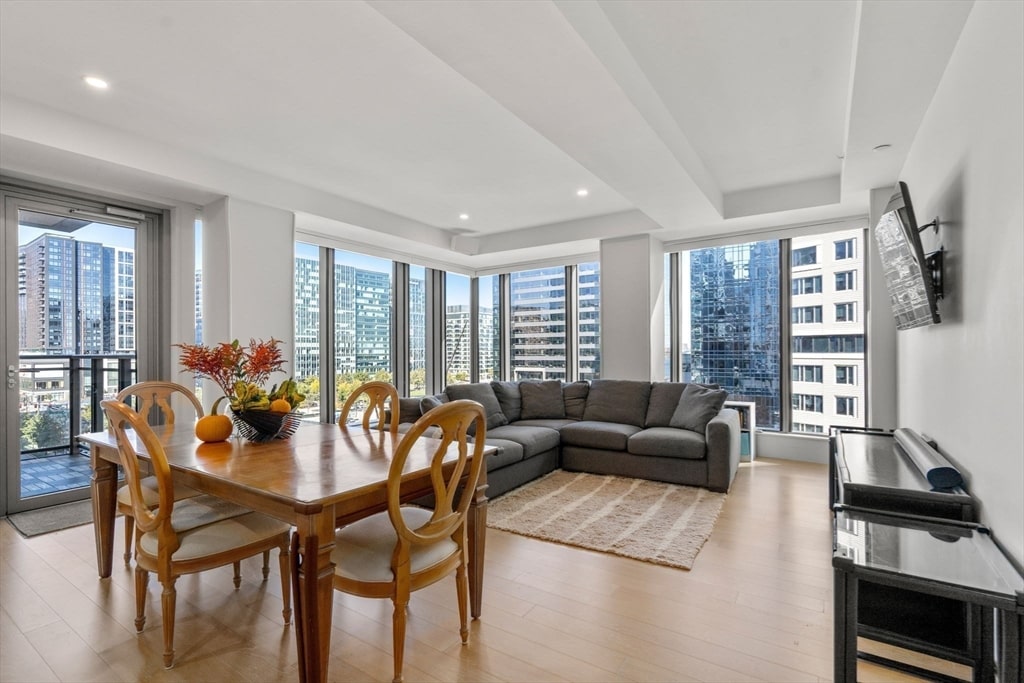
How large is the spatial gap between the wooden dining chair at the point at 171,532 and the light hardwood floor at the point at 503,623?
183 mm

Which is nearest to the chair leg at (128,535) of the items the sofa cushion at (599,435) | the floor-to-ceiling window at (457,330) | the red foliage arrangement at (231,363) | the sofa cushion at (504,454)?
the red foliage arrangement at (231,363)

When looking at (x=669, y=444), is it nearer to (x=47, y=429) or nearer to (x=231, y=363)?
(x=231, y=363)

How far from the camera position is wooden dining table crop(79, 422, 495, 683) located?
1.58 metres

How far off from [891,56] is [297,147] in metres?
3.52

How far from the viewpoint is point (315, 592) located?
156 cm

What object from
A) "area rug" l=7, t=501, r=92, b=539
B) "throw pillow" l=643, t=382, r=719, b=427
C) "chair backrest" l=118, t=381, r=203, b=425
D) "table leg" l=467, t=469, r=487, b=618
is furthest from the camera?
"throw pillow" l=643, t=382, r=719, b=427

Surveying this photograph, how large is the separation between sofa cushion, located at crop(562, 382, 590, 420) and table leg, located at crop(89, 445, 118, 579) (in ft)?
13.0

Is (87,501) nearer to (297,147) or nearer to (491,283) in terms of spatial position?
(297,147)

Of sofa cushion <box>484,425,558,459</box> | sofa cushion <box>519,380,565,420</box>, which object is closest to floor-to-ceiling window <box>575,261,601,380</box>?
sofa cushion <box>519,380,565,420</box>

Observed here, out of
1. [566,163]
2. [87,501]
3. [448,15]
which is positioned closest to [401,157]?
[566,163]

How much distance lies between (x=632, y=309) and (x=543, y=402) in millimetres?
1452

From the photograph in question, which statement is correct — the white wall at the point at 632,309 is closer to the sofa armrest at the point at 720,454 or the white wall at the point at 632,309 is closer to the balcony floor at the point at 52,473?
the sofa armrest at the point at 720,454

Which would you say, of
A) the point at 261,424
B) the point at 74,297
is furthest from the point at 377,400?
the point at 74,297

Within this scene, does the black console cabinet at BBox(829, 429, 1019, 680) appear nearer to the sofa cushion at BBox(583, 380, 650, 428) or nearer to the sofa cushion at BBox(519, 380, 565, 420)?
the sofa cushion at BBox(583, 380, 650, 428)
